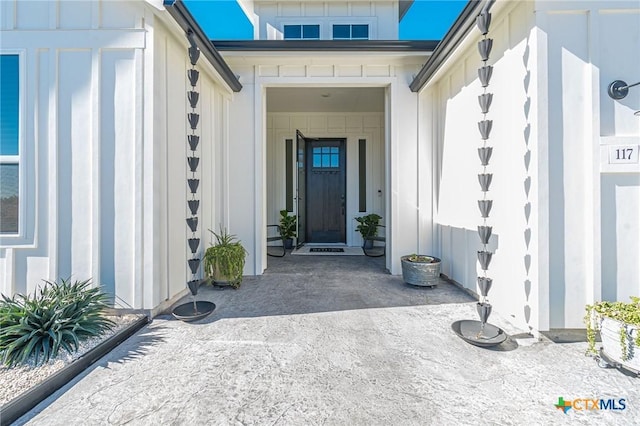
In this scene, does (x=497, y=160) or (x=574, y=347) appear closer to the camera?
(x=574, y=347)

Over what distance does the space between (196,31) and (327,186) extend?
420 cm

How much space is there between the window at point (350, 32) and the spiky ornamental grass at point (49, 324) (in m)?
5.34

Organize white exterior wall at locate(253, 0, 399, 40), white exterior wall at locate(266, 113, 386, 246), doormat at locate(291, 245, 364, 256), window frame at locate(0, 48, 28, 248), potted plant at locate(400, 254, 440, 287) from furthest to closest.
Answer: white exterior wall at locate(266, 113, 386, 246)
doormat at locate(291, 245, 364, 256)
white exterior wall at locate(253, 0, 399, 40)
potted plant at locate(400, 254, 440, 287)
window frame at locate(0, 48, 28, 248)

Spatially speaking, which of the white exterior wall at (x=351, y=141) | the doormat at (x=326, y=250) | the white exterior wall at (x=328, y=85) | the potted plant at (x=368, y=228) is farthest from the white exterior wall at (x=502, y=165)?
the white exterior wall at (x=351, y=141)

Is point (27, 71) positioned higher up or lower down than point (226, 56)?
lower down

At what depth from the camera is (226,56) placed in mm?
3736

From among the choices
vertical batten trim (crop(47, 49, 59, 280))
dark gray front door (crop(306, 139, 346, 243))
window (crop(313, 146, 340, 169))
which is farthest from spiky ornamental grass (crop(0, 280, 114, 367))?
window (crop(313, 146, 340, 169))

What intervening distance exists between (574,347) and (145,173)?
Result: 3588 millimetres

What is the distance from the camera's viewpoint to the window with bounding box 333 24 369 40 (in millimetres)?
5137

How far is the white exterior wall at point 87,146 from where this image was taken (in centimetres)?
240

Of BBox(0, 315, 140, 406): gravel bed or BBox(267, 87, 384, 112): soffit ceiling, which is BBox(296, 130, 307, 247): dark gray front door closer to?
BBox(267, 87, 384, 112): soffit ceiling

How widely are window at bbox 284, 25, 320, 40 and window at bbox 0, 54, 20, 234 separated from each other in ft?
13.0

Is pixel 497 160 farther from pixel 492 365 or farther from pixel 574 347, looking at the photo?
pixel 492 365

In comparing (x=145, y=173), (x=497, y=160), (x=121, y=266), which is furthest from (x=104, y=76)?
(x=497, y=160)
